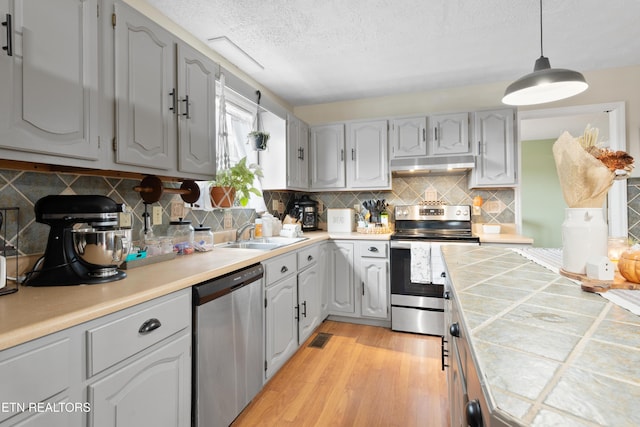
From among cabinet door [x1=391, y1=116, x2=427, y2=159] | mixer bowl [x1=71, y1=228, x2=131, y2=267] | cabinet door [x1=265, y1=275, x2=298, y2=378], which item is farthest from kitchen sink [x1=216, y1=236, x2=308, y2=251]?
cabinet door [x1=391, y1=116, x2=427, y2=159]

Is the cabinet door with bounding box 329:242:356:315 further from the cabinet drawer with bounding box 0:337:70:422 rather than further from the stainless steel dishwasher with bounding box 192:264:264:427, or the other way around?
the cabinet drawer with bounding box 0:337:70:422

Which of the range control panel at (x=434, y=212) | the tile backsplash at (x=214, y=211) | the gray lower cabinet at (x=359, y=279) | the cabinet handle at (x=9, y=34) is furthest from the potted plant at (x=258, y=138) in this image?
the range control panel at (x=434, y=212)

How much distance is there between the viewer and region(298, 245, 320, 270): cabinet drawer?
8.02 ft

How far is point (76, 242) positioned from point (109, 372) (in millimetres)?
505

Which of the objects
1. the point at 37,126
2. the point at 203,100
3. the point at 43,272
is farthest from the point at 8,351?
the point at 203,100

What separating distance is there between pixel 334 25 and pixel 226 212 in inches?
64.4

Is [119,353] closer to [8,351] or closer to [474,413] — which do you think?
[8,351]

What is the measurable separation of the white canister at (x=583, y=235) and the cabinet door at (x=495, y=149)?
209 cm

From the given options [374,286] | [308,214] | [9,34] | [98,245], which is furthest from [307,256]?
[9,34]

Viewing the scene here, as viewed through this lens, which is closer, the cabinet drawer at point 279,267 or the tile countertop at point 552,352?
the tile countertop at point 552,352

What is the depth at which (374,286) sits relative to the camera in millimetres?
2936

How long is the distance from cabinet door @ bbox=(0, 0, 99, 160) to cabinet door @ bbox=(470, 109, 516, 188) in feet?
9.89

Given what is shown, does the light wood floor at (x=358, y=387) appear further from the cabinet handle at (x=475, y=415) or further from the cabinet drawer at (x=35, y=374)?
the cabinet handle at (x=475, y=415)

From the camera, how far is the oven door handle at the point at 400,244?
2.81 m
